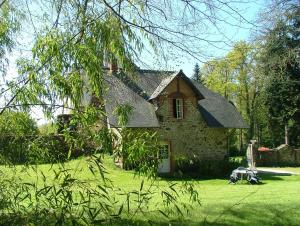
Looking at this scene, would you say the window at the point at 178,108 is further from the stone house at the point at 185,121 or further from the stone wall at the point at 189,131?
the stone wall at the point at 189,131

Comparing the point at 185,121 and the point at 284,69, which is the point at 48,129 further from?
the point at 284,69

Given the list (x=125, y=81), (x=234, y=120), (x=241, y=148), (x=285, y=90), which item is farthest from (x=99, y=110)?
(x=241, y=148)

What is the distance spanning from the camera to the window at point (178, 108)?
2742 centimetres

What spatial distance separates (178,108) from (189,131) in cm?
159

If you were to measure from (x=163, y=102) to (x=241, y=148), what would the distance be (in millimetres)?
25251

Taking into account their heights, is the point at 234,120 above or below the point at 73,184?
above

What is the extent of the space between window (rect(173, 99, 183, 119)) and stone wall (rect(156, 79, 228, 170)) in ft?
0.81

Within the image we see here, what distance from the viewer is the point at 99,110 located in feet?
14.3

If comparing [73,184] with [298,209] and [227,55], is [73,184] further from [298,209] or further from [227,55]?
[298,209]

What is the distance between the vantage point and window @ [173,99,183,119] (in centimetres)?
2742

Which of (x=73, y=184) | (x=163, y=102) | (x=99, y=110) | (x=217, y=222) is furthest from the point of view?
(x=163, y=102)

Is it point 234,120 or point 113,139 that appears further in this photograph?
point 234,120

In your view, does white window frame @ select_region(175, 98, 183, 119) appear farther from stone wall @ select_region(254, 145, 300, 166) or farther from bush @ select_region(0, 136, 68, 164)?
bush @ select_region(0, 136, 68, 164)

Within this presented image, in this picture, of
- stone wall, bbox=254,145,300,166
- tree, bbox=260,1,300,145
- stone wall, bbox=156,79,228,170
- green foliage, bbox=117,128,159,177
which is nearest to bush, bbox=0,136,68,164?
green foliage, bbox=117,128,159,177
